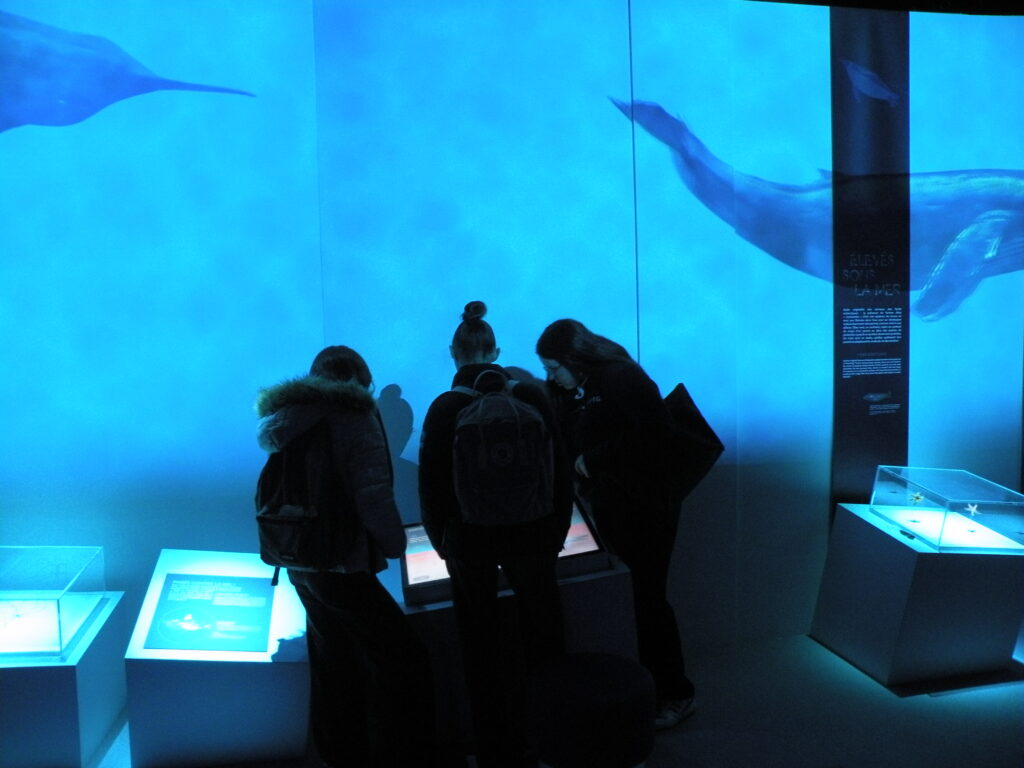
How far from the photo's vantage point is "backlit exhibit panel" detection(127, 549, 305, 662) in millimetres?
2801

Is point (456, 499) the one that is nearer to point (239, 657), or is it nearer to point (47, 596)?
point (239, 657)

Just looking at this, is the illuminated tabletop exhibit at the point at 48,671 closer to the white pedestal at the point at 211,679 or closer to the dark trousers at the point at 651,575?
the white pedestal at the point at 211,679

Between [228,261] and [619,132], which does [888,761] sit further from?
[228,261]

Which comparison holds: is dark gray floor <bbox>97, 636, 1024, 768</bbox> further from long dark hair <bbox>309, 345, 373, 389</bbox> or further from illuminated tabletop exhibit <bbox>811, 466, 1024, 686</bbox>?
long dark hair <bbox>309, 345, 373, 389</bbox>

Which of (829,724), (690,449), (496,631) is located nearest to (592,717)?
(496,631)

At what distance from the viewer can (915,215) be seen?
399cm

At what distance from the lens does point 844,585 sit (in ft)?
12.2

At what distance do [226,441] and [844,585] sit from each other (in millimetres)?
2823

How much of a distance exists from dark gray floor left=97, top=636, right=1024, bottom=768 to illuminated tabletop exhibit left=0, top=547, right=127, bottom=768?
0.67 ft

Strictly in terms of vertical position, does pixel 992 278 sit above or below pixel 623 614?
above

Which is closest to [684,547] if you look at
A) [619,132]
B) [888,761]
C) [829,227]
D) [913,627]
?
[913,627]

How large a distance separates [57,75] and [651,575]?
2.97 m

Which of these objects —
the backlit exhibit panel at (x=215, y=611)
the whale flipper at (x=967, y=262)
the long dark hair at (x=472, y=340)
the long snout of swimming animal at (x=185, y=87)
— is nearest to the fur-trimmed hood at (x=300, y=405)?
the long dark hair at (x=472, y=340)

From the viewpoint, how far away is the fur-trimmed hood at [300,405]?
7.97 ft
